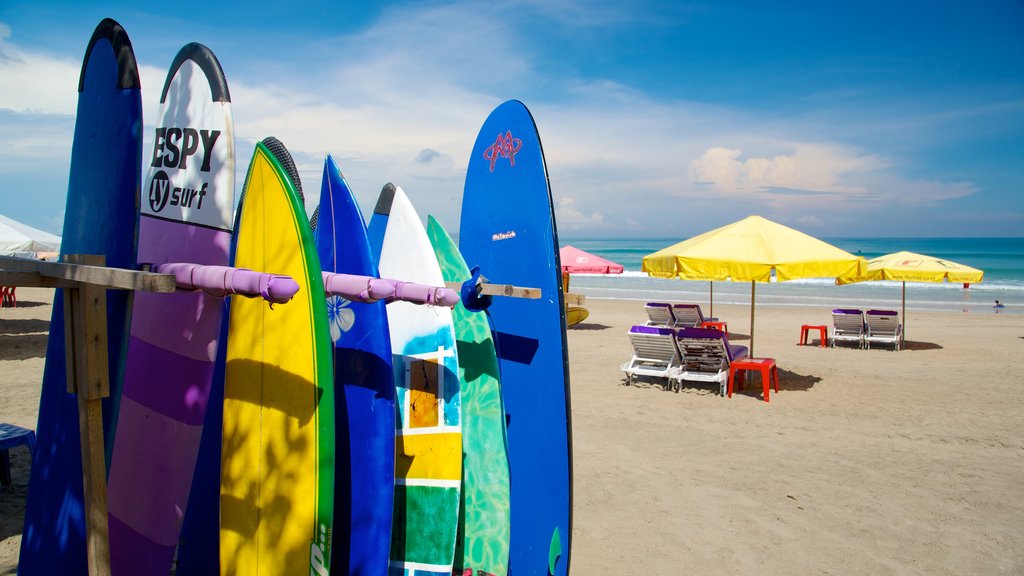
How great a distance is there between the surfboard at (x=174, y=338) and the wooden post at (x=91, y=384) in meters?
0.69

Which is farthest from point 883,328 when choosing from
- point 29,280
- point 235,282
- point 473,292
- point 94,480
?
point 29,280

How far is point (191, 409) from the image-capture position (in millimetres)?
2801

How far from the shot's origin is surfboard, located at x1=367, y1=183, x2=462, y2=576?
10.1ft

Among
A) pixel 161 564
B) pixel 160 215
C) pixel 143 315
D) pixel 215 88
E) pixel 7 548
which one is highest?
pixel 215 88

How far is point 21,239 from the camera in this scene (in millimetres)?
12891

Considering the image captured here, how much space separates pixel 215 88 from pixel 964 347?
1307 centimetres

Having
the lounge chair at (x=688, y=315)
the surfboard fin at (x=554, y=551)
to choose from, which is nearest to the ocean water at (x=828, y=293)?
the lounge chair at (x=688, y=315)

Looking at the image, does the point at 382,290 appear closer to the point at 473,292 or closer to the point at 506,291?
the point at 473,292

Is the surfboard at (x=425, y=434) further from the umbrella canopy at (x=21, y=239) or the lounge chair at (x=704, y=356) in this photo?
the umbrella canopy at (x=21, y=239)

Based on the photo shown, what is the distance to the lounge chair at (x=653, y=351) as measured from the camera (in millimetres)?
8375

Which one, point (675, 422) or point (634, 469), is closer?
point (634, 469)

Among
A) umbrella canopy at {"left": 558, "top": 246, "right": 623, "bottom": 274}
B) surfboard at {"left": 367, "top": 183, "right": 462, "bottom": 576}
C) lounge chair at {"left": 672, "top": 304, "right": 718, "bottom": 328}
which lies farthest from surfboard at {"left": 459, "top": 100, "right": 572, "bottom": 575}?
umbrella canopy at {"left": 558, "top": 246, "right": 623, "bottom": 274}

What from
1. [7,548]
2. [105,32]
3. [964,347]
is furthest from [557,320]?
[964,347]

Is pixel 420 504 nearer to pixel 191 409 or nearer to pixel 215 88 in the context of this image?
pixel 191 409
